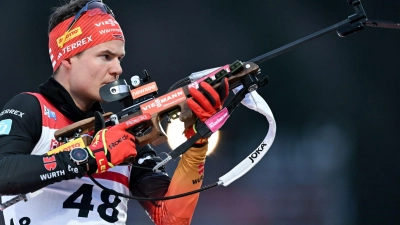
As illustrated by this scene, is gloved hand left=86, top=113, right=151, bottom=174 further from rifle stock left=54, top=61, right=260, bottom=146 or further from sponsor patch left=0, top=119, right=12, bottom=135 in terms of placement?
sponsor patch left=0, top=119, right=12, bottom=135

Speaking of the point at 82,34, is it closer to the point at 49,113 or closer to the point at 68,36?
the point at 68,36

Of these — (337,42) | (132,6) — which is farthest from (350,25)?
(132,6)

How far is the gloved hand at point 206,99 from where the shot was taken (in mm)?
1668

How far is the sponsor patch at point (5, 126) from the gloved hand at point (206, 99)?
1.67 feet

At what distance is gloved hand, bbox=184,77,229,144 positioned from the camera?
167cm

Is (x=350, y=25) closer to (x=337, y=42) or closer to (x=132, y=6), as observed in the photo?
(x=337, y=42)

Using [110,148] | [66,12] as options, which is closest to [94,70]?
[66,12]

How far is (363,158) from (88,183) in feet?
6.24

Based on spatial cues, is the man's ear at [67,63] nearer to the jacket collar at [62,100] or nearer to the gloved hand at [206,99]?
the jacket collar at [62,100]

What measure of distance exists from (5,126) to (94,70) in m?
0.34

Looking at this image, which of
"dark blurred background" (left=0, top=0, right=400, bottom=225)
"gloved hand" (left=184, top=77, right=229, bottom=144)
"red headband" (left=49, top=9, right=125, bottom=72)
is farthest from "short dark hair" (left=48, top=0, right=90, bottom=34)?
"dark blurred background" (left=0, top=0, right=400, bottom=225)

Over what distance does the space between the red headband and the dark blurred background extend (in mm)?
1332

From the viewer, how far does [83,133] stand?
172 cm

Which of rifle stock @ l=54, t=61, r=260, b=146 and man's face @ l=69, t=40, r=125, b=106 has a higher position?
man's face @ l=69, t=40, r=125, b=106
